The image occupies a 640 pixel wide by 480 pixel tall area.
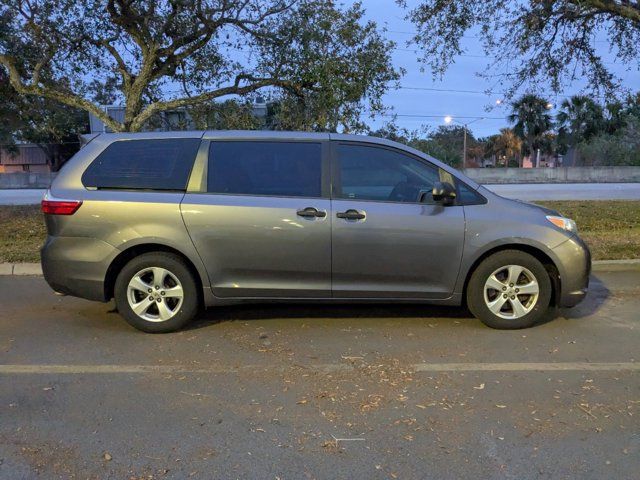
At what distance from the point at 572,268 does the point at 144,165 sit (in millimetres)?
4056

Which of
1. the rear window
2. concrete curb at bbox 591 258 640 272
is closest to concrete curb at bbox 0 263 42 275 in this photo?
the rear window

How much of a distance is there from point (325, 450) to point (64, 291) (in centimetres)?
323

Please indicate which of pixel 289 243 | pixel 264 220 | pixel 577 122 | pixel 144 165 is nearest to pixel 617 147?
pixel 577 122

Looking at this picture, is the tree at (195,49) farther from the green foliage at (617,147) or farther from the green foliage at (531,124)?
the green foliage at (617,147)

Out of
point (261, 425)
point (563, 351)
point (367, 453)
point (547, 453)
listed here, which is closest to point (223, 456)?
point (261, 425)

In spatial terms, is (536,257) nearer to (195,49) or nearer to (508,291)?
(508,291)

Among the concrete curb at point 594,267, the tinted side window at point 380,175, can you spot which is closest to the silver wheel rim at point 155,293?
the tinted side window at point 380,175

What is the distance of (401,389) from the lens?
3.86 meters

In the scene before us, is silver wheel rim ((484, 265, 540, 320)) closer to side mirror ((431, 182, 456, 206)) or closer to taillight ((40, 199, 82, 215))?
side mirror ((431, 182, 456, 206))

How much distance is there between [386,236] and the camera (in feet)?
16.2

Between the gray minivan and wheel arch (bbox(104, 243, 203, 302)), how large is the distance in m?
0.01

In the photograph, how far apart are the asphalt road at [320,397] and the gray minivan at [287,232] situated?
1.27 feet

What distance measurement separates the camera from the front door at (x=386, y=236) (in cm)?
495

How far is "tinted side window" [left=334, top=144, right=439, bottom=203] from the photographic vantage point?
508 cm
